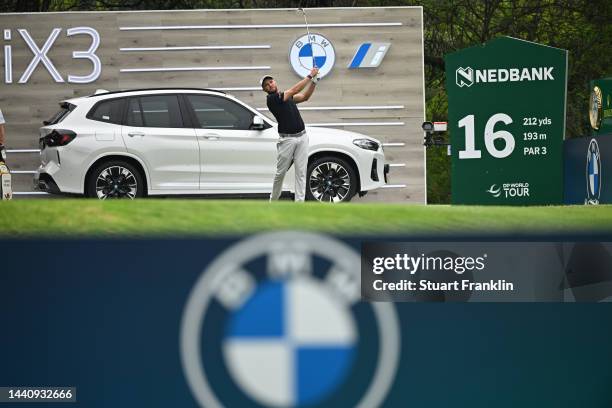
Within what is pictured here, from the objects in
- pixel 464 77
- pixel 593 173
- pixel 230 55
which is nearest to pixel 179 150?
pixel 230 55

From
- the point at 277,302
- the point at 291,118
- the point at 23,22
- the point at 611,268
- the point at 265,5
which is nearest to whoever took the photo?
the point at 277,302

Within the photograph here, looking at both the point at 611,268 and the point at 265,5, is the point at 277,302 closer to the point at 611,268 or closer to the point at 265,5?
the point at 611,268

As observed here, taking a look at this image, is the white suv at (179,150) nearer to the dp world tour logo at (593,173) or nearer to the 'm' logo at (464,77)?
the 'm' logo at (464,77)

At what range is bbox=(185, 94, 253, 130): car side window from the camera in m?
15.1

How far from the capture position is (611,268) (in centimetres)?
374

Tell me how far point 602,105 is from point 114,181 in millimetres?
6362

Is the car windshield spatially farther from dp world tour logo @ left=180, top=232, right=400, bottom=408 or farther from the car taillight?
dp world tour logo @ left=180, top=232, right=400, bottom=408

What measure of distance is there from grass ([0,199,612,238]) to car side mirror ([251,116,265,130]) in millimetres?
11098

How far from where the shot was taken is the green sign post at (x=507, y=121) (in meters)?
10.6

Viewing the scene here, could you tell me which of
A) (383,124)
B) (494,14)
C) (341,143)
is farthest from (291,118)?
(494,14)

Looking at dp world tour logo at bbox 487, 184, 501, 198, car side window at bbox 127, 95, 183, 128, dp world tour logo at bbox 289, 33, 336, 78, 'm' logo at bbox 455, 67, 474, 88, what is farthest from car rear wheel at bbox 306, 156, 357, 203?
'm' logo at bbox 455, 67, 474, 88

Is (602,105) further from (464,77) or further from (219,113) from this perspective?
(219,113)

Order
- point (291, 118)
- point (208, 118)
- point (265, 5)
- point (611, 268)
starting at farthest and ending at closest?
1. point (265, 5)
2. point (208, 118)
3. point (291, 118)
4. point (611, 268)

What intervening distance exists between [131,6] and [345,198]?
9.91 m
